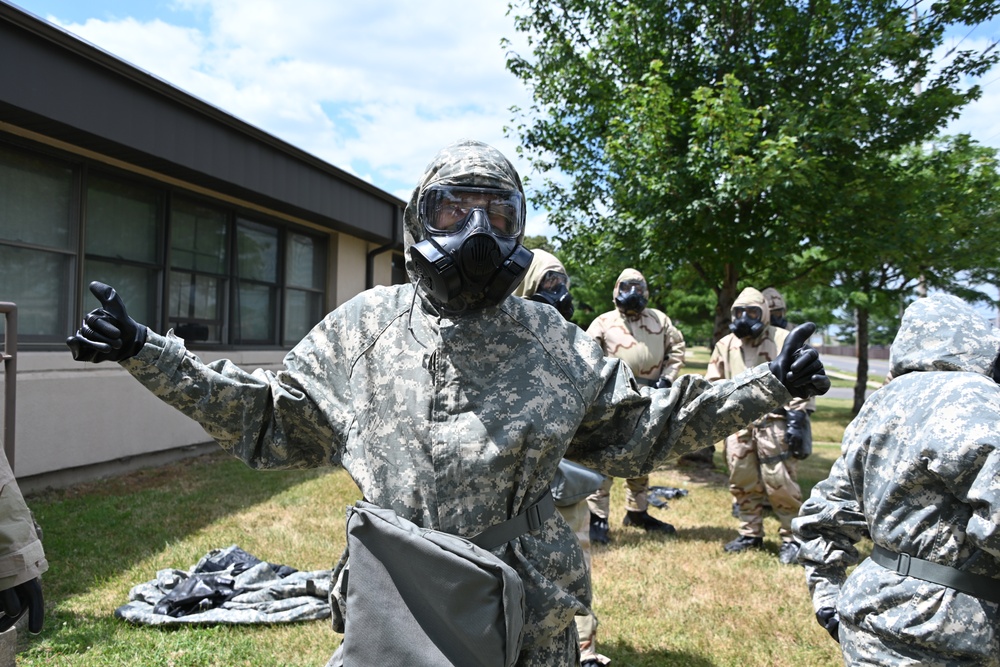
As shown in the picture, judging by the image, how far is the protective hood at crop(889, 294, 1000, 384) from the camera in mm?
2480

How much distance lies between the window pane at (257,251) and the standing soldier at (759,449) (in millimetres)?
6935

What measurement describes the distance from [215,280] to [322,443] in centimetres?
840

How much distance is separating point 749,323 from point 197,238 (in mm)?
6991

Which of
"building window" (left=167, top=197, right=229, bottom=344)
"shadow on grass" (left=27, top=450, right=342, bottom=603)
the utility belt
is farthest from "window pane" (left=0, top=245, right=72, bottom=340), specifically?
the utility belt

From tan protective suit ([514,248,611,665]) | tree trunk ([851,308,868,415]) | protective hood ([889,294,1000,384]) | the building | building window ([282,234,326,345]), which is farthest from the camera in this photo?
tree trunk ([851,308,868,415])

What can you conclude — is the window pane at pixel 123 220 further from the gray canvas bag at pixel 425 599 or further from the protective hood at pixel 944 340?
the protective hood at pixel 944 340

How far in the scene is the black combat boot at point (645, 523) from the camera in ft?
22.3

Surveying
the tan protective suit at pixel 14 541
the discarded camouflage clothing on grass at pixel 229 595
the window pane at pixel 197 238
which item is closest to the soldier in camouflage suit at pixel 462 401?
the tan protective suit at pixel 14 541

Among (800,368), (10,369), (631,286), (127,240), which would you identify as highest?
(127,240)

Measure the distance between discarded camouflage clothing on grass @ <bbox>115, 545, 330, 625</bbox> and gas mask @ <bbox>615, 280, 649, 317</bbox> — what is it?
11.0 ft

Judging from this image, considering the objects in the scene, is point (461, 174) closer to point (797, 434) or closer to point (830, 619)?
point (830, 619)

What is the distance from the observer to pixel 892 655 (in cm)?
233

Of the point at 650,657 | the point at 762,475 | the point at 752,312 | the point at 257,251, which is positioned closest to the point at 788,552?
the point at 762,475

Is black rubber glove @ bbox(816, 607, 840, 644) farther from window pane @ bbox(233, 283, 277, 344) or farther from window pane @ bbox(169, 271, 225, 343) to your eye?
window pane @ bbox(233, 283, 277, 344)
